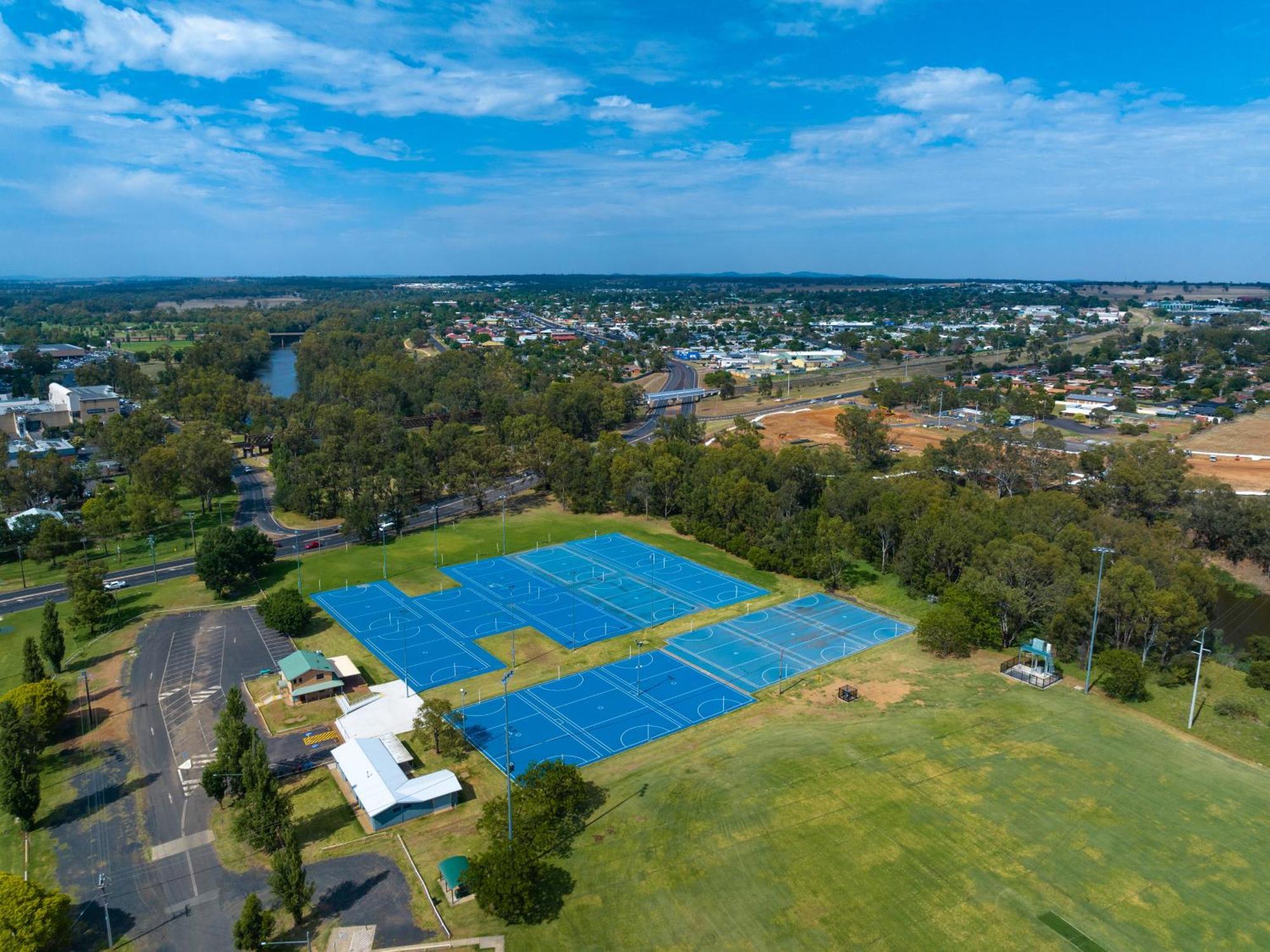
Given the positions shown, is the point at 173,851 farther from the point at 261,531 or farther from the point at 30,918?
the point at 261,531

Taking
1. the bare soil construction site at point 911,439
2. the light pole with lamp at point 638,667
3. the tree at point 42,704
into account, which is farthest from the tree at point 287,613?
the bare soil construction site at point 911,439

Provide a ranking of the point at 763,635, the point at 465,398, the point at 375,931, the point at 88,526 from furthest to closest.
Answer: the point at 465,398, the point at 88,526, the point at 763,635, the point at 375,931

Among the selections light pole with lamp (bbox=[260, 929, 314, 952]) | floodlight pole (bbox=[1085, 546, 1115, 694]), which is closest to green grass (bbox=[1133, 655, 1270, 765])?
floodlight pole (bbox=[1085, 546, 1115, 694])

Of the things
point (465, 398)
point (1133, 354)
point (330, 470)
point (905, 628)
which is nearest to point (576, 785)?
point (905, 628)

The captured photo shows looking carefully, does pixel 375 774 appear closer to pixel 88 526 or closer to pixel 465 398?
pixel 88 526

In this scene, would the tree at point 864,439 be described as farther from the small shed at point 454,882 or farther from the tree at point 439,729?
the small shed at point 454,882

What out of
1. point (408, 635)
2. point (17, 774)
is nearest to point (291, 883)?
point (17, 774)

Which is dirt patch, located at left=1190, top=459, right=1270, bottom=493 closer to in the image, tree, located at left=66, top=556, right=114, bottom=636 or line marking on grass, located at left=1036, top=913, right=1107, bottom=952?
line marking on grass, located at left=1036, top=913, right=1107, bottom=952
